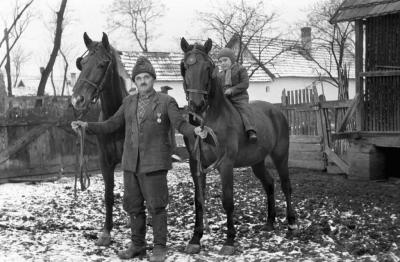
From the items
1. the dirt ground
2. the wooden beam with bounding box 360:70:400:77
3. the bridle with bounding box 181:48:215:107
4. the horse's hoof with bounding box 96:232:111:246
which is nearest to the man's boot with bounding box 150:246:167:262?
the dirt ground

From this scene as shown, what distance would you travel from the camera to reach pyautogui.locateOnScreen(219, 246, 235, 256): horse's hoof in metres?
5.78

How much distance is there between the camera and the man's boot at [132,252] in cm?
561

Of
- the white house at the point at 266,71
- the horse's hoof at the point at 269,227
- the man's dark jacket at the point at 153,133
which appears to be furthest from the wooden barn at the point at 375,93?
the white house at the point at 266,71

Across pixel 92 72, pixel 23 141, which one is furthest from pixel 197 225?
pixel 23 141

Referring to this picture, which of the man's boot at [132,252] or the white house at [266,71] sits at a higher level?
the white house at [266,71]

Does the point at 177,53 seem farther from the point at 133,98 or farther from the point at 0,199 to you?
the point at 133,98

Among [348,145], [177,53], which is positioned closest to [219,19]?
[177,53]

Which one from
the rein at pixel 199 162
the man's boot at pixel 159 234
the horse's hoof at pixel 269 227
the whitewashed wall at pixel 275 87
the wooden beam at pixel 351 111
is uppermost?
the whitewashed wall at pixel 275 87

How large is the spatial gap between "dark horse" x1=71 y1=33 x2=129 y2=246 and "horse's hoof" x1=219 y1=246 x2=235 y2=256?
1528mm

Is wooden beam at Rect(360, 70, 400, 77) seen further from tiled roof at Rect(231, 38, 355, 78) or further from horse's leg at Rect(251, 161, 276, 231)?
tiled roof at Rect(231, 38, 355, 78)

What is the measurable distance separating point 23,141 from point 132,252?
Answer: 25.5 feet

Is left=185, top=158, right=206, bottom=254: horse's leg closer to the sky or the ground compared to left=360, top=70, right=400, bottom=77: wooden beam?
closer to the ground

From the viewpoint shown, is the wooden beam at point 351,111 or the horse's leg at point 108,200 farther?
the wooden beam at point 351,111

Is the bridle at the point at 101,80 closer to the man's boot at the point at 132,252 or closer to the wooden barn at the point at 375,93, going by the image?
the man's boot at the point at 132,252
